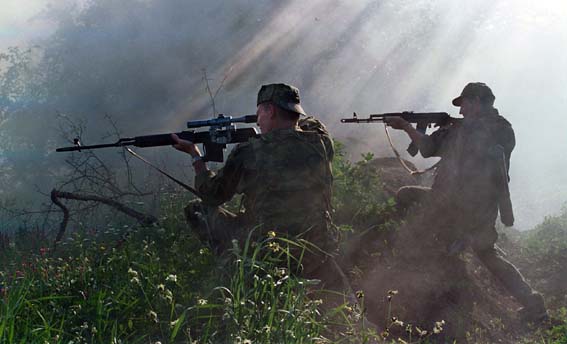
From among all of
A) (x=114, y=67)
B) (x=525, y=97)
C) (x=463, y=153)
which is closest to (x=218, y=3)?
(x=114, y=67)

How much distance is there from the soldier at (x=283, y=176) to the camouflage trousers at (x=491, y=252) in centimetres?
231

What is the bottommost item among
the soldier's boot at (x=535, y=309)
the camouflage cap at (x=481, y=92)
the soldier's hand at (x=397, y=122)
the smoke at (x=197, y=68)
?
the soldier's boot at (x=535, y=309)

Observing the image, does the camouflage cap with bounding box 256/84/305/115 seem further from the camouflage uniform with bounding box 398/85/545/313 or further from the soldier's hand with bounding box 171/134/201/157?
the camouflage uniform with bounding box 398/85/545/313

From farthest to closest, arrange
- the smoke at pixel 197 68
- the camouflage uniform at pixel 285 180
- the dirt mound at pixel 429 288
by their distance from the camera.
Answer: the smoke at pixel 197 68, the dirt mound at pixel 429 288, the camouflage uniform at pixel 285 180

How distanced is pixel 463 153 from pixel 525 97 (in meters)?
23.1

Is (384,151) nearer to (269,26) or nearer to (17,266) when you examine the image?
(269,26)

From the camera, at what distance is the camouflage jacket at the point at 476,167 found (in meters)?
5.82

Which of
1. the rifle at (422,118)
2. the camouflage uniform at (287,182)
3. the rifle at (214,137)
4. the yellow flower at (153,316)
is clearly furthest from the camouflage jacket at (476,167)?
the yellow flower at (153,316)

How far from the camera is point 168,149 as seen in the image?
12273 millimetres

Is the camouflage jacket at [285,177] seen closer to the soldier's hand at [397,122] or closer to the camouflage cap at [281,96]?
the camouflage cap at [281,96]

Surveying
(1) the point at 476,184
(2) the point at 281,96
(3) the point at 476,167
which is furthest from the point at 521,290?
(2) the point at 281,96

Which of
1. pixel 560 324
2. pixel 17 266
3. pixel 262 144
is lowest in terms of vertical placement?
pixel 560 324

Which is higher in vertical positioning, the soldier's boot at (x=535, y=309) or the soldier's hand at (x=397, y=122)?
the soldier's hand at (x=397, y=122)

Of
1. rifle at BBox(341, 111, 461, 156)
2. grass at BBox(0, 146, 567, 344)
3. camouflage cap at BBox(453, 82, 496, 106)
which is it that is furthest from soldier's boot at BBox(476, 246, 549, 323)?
camouflage cap at BBox(453, 82, 496, 106)
